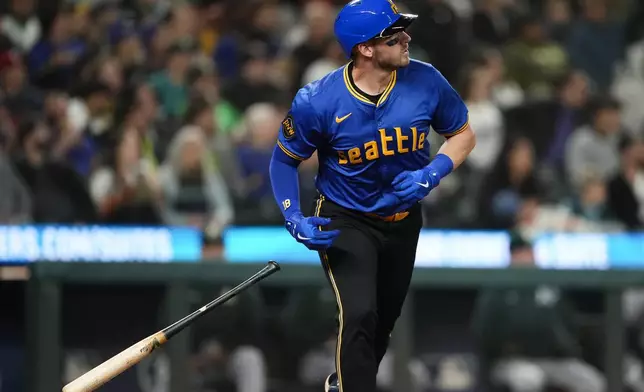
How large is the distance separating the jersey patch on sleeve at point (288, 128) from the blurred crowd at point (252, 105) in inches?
126

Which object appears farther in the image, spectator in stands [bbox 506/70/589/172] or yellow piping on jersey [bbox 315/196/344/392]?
spectator in stands [bbox 506/70/589/172]

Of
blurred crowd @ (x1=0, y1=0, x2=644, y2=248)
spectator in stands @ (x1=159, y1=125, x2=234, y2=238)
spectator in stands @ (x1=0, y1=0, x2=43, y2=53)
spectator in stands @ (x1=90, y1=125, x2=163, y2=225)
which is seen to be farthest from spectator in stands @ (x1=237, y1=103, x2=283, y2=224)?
spectator in stands @ (x1=0, y1=0, x2=43, y2=53)

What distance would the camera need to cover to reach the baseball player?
18.1 feet

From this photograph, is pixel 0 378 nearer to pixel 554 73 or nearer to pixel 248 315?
pixel 248 315

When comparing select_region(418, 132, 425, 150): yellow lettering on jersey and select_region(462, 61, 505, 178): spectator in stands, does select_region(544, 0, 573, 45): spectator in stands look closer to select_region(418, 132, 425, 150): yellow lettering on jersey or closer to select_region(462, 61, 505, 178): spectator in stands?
select_region(462, 61, 505, 178): spectator in stands

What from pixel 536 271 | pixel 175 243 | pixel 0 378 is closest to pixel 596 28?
pixel 536 271

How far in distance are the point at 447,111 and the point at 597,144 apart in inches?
185

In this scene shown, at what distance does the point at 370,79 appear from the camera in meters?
5.64

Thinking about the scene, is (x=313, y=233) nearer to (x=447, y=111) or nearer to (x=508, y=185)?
(x=447, y=111)

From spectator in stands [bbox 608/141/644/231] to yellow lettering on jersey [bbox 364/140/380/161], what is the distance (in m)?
4.22

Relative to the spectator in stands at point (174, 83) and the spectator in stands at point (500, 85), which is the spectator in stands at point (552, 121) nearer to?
the spectator in stands at point (500, 85)

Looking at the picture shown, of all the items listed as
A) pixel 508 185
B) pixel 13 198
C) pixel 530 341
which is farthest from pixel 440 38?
pixel 13 198

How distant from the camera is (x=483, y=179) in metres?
9.66

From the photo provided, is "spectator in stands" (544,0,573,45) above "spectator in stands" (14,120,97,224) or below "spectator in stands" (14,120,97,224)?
above
